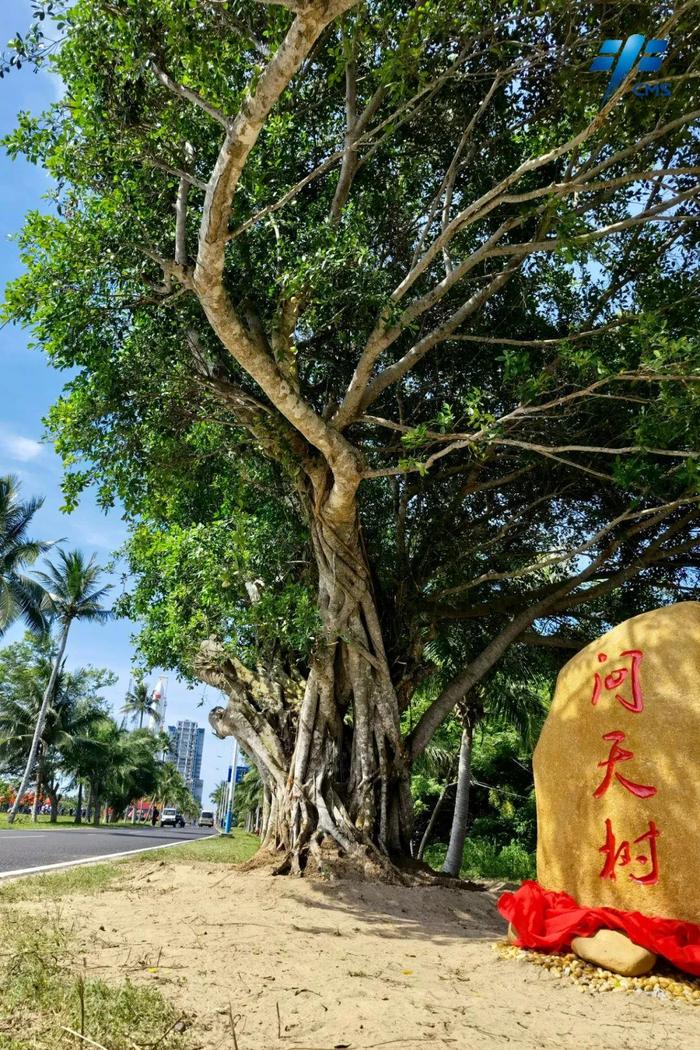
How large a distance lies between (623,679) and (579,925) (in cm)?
149

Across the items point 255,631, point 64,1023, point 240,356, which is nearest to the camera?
point 64,1023

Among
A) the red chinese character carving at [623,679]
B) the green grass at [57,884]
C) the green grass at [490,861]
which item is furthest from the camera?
the green grass at [490,861]

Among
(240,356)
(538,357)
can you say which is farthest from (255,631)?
(538,357)

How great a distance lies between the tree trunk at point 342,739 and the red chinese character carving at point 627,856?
3790 mm

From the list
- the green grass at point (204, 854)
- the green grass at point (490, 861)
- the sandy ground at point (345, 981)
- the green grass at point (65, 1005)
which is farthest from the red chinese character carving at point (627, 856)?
Result: the green grass at point (490, 861)

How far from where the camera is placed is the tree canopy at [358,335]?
6762 millimetres

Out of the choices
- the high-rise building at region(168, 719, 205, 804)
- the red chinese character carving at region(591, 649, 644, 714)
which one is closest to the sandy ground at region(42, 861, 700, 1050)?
the red chinese character carving at region(591, 649, 644, 714)

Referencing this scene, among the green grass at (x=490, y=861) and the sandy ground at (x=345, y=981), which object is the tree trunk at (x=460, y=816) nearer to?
the green grass at (x=490, y=861)

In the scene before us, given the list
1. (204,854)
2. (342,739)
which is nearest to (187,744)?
(204,854)

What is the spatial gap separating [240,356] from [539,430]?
12.8ft

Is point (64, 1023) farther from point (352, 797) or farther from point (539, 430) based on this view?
point (539, 430)

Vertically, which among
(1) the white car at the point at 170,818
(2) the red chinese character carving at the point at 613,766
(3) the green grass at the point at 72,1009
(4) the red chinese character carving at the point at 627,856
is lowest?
(1) the white car at the point at 170,818

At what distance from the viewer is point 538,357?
915 centimetres

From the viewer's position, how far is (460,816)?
14.2 meters
